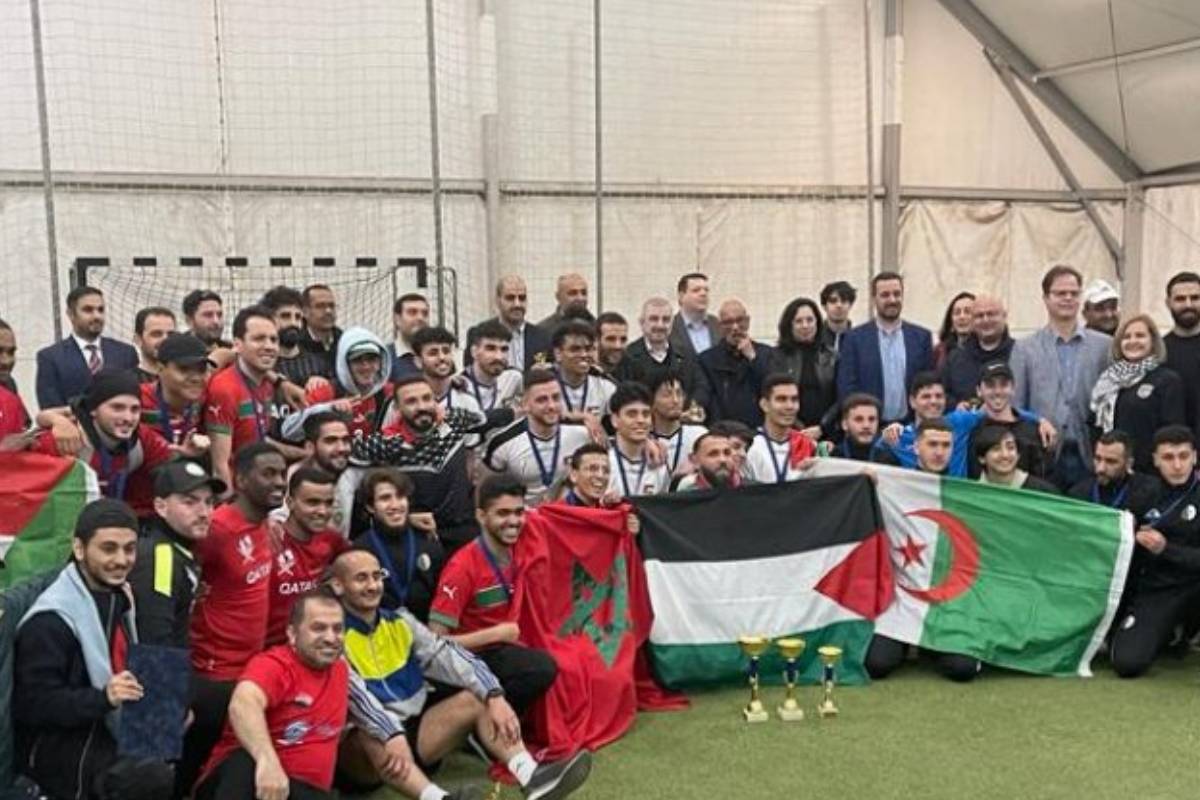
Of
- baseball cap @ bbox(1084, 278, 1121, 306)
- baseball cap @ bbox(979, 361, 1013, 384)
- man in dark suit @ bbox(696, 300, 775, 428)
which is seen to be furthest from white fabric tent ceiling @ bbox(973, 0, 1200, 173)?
man in dark suit @ bbox(696, 300, 775, 428)

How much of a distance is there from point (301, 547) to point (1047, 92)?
34.7 ft

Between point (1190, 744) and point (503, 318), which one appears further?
point (503, 318)

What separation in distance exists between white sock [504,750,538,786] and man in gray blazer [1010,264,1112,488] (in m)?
3.62

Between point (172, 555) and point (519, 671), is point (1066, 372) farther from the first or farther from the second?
point (172, 555)

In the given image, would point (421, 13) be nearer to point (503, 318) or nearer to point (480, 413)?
point (503, 318)

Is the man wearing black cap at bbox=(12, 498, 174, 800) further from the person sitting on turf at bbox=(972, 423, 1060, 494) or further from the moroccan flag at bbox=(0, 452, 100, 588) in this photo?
the person sitting on turf at bbox=(972, 423, 1060, 494)

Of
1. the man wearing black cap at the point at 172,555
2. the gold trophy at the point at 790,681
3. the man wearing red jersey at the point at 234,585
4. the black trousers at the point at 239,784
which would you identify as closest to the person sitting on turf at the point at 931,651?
the gold trophy at the point at 790,681

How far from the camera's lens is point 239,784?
3400mm

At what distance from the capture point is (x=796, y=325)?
21.6 ft

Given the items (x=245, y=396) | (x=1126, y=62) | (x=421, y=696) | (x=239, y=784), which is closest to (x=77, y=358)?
(x=245, y=396)

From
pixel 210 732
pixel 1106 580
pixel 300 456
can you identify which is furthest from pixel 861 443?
pixel 210 732

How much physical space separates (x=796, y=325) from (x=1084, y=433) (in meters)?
1.72

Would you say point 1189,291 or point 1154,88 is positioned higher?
point 1154,88

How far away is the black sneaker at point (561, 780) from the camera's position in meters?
3.78
